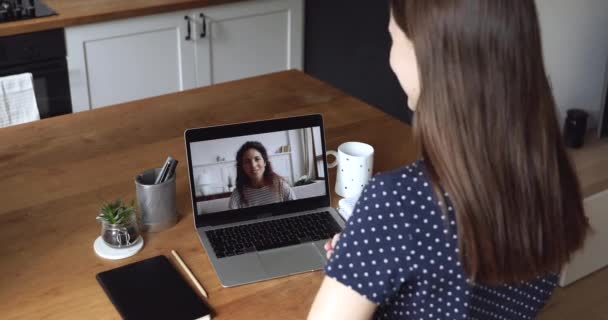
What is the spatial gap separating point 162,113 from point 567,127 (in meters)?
1.63

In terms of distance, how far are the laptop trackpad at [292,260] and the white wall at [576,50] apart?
1.60 meters

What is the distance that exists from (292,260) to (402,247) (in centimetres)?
45

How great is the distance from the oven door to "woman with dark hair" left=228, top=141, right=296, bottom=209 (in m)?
1.68

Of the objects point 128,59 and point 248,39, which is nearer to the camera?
point 128,59

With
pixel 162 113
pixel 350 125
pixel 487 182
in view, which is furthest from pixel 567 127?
pixel 487 182

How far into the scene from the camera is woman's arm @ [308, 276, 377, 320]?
0.98 m

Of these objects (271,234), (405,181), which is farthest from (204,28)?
(405,181)

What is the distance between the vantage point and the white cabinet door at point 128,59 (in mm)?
2928

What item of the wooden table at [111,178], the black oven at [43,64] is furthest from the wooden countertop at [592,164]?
the black oven at [43,64]

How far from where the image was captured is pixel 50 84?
2906 mm

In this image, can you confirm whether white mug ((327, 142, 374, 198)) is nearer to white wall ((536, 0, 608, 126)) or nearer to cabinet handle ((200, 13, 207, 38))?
white wall ((536, 0, 608, 126))

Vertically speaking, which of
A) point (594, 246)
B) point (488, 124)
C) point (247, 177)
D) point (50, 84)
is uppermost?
point (488, 124)

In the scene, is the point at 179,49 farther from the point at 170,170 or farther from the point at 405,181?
the point at 405,181

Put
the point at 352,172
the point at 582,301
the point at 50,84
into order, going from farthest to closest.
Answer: the point at 50,84 < the point at 582,301 < the point at 352,172
